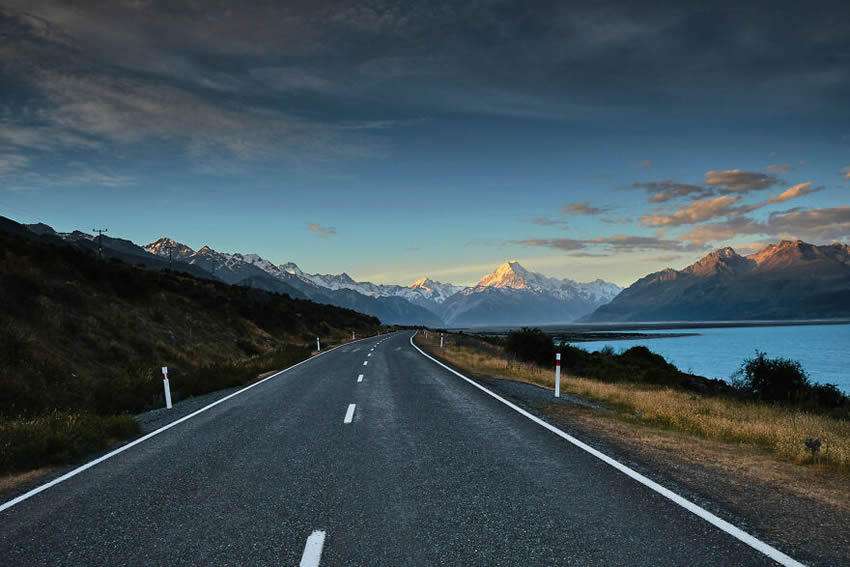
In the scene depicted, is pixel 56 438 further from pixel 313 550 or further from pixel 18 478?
pixel 313 550

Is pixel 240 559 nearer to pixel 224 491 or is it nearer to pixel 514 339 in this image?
pixel 224 491

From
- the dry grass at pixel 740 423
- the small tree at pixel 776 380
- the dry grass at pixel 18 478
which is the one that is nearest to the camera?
the dry grass at pixel 18 478

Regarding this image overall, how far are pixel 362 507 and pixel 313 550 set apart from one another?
1.02 meters

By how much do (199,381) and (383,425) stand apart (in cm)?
981

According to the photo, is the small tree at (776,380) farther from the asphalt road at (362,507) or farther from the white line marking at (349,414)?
the white line marking at (349,414)

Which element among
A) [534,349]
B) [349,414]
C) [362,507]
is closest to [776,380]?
[534,349]

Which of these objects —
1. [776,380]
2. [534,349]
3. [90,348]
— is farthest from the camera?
[534,349]

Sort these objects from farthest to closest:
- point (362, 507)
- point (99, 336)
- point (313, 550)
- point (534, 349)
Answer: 1. point (534, 349)
2. point (99, 336)
3. point (362, 507)
4. point (313, 550)

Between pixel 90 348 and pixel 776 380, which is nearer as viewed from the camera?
pixel 776 380

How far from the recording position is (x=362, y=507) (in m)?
4.86

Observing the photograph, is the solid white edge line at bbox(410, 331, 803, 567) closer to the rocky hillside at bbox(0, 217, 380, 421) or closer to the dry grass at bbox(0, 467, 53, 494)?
the dry grass at bbox(0, 467, 53, 494)

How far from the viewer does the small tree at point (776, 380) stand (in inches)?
653

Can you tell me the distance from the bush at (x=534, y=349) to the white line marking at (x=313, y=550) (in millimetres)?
26972

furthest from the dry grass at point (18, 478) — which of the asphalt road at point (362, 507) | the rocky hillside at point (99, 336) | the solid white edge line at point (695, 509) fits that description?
the solid white edge line at point (695, 509)
